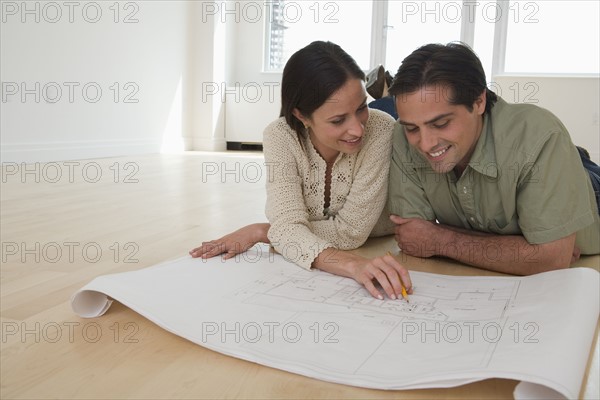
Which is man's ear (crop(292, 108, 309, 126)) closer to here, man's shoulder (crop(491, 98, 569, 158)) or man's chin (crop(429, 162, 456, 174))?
man's chin (crop(429, 162, 456, 174))

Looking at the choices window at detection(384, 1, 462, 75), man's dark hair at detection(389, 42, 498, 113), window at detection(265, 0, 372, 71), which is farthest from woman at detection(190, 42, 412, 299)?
window at detection(265, 0, 372, 71)

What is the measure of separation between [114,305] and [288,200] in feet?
1.60

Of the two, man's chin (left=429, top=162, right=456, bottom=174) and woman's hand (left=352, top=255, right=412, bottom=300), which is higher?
man's chin (left=429, top=162, right=456, bottom=174)

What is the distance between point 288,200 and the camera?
1.33 metres

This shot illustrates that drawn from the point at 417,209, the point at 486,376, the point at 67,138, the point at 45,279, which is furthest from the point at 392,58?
the point at 486,376

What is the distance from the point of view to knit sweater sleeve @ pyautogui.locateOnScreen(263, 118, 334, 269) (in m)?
1.24

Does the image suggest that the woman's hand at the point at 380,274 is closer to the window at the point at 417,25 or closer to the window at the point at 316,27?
the window at the point at 417,25

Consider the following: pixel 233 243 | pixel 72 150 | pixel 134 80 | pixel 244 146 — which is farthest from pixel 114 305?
pixel 244 146

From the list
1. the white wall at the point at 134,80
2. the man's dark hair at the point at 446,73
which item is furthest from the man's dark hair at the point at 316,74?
the white wall at the point at 134,80

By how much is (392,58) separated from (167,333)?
16.9 ft

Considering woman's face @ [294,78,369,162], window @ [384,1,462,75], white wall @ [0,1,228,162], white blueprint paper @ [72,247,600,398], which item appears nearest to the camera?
white blueprint paper @ [72,247,600,398]

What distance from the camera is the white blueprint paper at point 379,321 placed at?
0.71 m

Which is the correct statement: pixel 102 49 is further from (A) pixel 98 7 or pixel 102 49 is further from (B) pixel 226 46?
(B) pixel 226 46

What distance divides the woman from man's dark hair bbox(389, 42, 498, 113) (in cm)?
13
